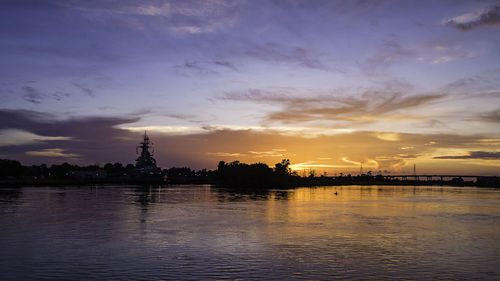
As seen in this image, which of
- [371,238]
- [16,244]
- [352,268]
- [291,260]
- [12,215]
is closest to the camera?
[352,268]

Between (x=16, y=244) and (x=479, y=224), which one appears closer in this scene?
(x=16, y=244)

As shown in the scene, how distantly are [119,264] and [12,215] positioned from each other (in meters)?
38.1

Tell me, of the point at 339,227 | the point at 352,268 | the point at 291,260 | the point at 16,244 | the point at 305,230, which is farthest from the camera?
the point at 339,227

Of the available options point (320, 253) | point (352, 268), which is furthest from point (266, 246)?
point (352, 268)

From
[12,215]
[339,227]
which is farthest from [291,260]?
[12,215]

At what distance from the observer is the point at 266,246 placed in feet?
123

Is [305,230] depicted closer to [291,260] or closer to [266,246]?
[266,246]

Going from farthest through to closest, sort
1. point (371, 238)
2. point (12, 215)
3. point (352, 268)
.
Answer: point (12, 215) < point (371, 238) < point (352, 268)

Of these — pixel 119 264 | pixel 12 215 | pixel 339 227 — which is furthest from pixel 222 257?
pixel 12 215

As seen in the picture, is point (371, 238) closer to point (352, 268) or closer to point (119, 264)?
point (352, 268)

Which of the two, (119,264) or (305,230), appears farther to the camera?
(305,230)

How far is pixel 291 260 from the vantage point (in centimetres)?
3173

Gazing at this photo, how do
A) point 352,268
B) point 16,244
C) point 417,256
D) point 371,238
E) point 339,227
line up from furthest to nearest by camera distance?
point 339,227 < point 371,238 < point 16,244 < point 417,256 < point 352,268

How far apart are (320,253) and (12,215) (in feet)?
154
